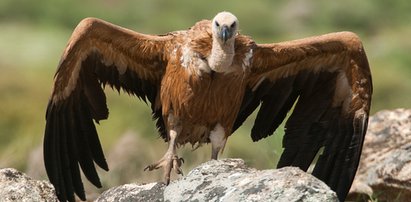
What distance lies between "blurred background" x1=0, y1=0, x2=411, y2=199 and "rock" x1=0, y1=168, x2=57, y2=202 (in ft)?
12.0

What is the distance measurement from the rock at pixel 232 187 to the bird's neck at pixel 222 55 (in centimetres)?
244

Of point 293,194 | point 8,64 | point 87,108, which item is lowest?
point 293,194

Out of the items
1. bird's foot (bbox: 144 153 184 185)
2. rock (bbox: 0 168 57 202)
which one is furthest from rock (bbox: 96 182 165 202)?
bird's foot (bbox: 144 153 184 185)

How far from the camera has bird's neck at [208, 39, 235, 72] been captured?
13039mm

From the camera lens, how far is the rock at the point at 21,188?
425 inches

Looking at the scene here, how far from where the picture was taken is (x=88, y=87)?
14062 millimetres

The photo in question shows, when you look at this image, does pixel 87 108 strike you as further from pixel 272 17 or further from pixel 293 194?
pixel 272 17

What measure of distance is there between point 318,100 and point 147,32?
2453 centimetres

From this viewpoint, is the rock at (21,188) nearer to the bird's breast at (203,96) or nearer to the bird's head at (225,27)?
the bird's head at (225,27)

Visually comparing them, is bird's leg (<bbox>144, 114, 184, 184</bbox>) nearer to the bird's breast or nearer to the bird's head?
the bird's breast

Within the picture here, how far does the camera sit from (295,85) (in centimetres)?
1445

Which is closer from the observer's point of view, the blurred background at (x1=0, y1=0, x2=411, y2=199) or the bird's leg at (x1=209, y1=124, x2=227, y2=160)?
the bird's leg at (x1=209, y1=124, x2=227, y2=160)

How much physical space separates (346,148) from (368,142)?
0.47 meters

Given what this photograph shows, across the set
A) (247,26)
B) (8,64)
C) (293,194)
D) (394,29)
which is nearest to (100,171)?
(293,194)
